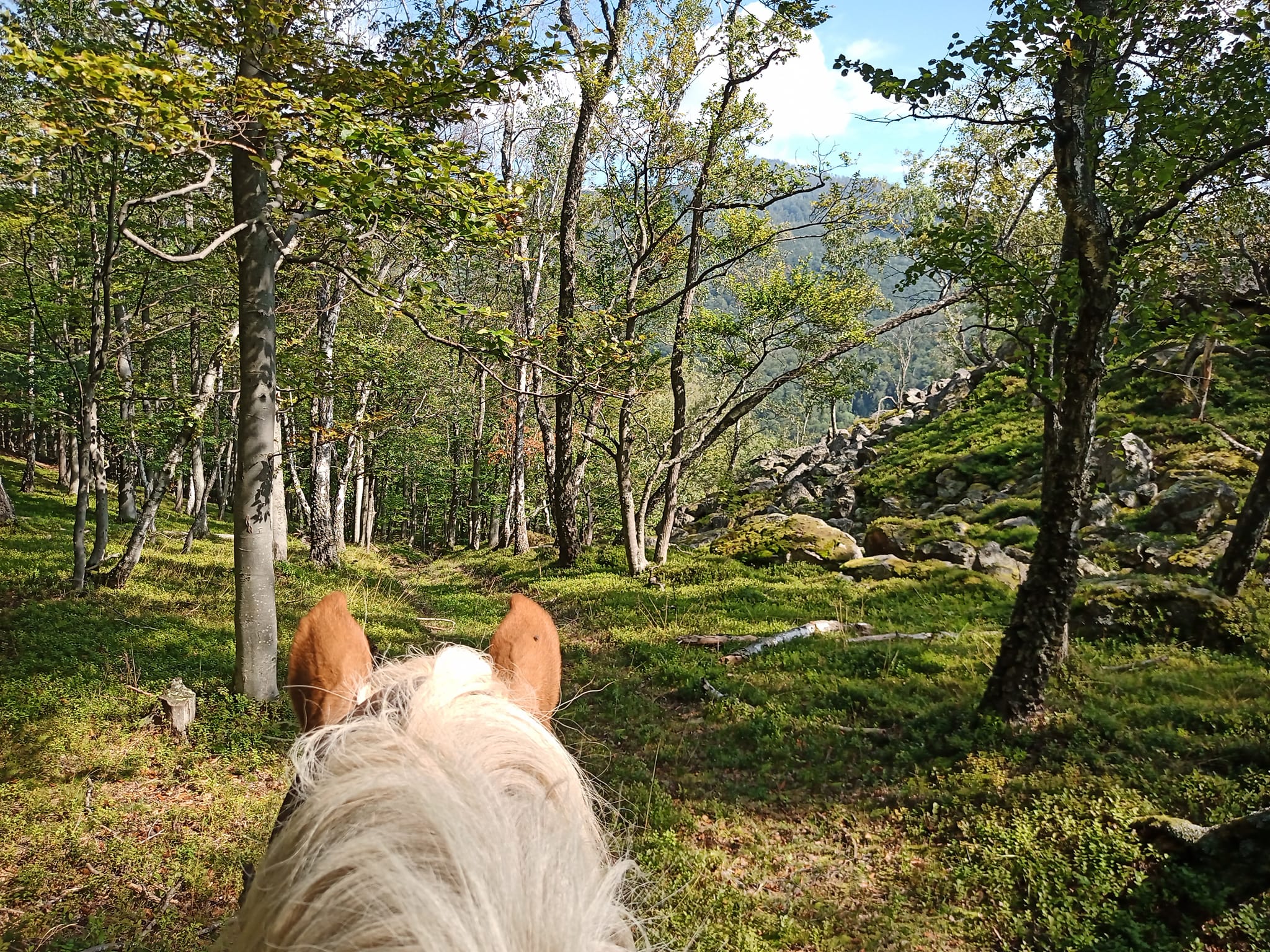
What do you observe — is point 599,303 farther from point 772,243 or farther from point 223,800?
point 223,800

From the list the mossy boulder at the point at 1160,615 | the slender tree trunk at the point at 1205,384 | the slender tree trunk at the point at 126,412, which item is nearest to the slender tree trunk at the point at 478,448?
the slender tree trunk at the point at 126,412

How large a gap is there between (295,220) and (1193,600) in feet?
31.8

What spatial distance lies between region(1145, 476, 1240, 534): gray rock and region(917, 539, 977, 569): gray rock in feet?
9.25

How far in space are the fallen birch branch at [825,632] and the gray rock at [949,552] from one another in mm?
3484

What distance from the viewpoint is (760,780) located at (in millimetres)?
5238


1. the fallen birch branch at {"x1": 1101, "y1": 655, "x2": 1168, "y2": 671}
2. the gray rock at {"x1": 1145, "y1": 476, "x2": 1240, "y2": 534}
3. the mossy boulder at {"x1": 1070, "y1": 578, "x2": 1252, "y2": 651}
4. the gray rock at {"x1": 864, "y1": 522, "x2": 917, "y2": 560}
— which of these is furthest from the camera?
the gray rock at {"x1": 864, "y1": 522, "x2": 917, "y2": 560}

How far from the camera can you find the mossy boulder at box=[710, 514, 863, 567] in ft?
42.9

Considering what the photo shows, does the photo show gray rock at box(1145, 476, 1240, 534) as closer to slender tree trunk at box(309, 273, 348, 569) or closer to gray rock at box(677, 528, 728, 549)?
gray rock at box(677, 528, 728, 549)

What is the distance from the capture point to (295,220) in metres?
5.54

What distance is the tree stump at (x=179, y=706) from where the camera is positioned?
4945 millimetres

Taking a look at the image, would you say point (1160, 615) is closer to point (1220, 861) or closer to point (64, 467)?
point (1220, 861)

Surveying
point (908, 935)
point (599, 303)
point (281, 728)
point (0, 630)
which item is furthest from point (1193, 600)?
point (0, 630)

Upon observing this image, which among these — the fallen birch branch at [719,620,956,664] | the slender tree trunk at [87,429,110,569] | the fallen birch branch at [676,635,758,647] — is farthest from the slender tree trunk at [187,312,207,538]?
the fallen birch branch at [719,620,956,664]

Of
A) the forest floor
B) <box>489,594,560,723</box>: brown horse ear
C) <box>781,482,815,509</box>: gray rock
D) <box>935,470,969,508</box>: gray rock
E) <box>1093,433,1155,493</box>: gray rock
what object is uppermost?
<box>1093,433,1155,493</box>: gray rock
